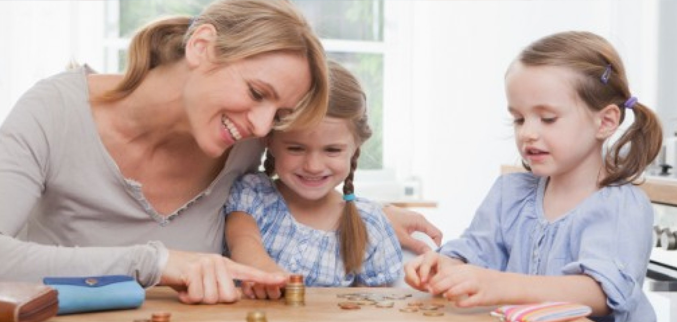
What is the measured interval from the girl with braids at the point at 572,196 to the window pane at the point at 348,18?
3.06 metres

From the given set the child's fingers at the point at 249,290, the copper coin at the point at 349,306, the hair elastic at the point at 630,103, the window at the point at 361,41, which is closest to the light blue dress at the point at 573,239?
the hair elastic at the point at 630,103

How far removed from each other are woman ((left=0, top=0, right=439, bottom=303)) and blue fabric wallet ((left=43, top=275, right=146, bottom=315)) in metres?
0.12

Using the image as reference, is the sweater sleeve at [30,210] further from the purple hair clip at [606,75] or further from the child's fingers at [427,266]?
the purple hair clip at [606,75]

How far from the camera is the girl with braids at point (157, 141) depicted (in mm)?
1544

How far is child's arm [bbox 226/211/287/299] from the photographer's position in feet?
6.17

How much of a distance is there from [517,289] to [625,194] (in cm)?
36

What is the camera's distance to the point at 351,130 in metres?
2.16

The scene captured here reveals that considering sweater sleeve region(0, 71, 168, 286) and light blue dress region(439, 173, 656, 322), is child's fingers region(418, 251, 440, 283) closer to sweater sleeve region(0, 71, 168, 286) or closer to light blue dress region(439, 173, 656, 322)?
light blue dress region(439, 173, 656, 322)

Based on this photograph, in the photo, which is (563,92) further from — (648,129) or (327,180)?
(327,180)

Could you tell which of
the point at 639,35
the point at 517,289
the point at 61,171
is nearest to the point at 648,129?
the point at 517,289

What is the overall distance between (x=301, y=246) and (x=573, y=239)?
640mm

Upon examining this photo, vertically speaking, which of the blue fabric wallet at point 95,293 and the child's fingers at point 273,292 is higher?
the blue fabric wallet at point 95,293

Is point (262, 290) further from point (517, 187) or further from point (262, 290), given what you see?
point (517, 187)

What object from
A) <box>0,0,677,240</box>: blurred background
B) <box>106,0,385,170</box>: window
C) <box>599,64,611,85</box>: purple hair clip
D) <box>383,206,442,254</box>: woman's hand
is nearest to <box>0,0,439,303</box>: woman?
<box>383,206,442,254</box>: woman's hand
